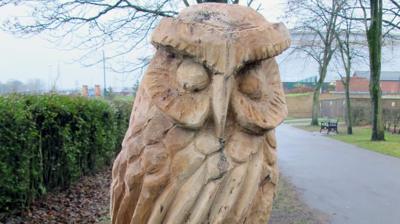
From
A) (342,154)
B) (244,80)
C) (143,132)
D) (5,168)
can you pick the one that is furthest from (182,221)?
(342,154)

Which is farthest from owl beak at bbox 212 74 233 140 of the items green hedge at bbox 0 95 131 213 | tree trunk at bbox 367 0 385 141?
tree trunk at bbox 367 0 385 141

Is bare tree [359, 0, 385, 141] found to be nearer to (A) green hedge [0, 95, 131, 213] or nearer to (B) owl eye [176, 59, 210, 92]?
(A) green hedge [0, 95, 131, 213]

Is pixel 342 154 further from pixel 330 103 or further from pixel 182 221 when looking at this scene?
pixel 330 103

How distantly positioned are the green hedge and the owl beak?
4.76 metres

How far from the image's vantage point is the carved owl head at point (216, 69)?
7.43 feet

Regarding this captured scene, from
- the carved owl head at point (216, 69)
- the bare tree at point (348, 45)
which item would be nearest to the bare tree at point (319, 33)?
the bare tree at point (348, 45)

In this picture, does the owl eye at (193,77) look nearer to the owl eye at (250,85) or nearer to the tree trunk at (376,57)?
the owl eye at (250,85)

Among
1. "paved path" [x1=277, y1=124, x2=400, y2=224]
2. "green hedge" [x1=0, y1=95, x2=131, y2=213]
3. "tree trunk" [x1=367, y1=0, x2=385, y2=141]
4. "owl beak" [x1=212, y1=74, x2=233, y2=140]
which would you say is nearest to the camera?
"owl beak" [x1=212, y1=74, x2=233, y2=140]

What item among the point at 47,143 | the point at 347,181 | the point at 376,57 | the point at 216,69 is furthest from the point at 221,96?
the point at 376,57

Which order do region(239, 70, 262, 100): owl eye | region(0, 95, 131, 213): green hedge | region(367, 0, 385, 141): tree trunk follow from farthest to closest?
region(367, 0, 385, 141): tree trunk < region(0, 95, 131, 213): green hedge < region(239, 70, 262, 100): owl eye

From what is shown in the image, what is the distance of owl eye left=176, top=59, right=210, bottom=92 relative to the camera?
2.31 meters

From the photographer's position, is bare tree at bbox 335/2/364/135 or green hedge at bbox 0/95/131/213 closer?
green hedge at bbox 0/95/131/213

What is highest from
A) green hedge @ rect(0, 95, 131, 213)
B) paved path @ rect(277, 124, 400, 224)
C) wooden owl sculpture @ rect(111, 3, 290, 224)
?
wooden owl sculpture @ rect(111, 3, 290, 224)

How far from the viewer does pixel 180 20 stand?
7.66ft
